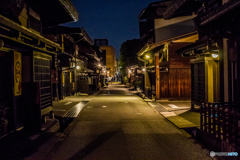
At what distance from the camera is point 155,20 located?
1030 inches

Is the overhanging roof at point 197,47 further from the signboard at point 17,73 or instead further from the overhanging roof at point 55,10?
the signboard at point 17,73

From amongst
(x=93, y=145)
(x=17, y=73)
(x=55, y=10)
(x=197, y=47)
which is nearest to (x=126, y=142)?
(x=93, y=145)

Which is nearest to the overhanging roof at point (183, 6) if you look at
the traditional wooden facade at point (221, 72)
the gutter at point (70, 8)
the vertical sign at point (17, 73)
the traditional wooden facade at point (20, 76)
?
the traditional wooden facade at point (221, 72)

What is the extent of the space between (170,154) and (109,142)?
2.32 metres

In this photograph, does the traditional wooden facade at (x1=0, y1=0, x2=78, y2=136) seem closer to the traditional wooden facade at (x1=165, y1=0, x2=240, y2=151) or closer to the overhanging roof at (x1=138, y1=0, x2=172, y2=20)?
the traditional wooden facade at (x1=165, y1=0, x2=240, y2=151)

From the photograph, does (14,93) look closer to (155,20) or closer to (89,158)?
(89,158)

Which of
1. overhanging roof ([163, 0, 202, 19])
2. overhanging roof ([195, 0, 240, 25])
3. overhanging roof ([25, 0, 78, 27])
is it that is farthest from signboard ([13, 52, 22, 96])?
overhanging roof ([163, 0, 202, 19])

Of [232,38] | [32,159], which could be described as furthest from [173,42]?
[32,159]

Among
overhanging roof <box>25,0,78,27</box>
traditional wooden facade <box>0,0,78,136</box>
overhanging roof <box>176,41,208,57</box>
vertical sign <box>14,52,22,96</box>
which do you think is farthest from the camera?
overhanging roof <box>176,41,208,57</box>

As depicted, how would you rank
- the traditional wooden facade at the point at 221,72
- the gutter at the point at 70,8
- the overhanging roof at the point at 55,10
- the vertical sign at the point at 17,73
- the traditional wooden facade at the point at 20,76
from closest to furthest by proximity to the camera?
the traditional wooden facade at the point at 221,72 → the traditional wooden facade at the point at 20,76 → the vertical sign at the point at 17,73 → the gutter at the point at 70,8 → the overhanging roof at the point at 55,10

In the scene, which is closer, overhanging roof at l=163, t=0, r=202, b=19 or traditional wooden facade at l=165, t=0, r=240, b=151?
traditional wooden facade at l=165, t=0, r=240, b=151

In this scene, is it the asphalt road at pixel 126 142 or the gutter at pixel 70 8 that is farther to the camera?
the gutter at pixel 70 8

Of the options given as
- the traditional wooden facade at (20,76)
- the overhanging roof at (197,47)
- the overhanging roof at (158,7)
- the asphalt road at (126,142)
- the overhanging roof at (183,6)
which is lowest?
the asphalt road at (126,142)

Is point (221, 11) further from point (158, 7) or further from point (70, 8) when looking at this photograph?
point (158, 7)
